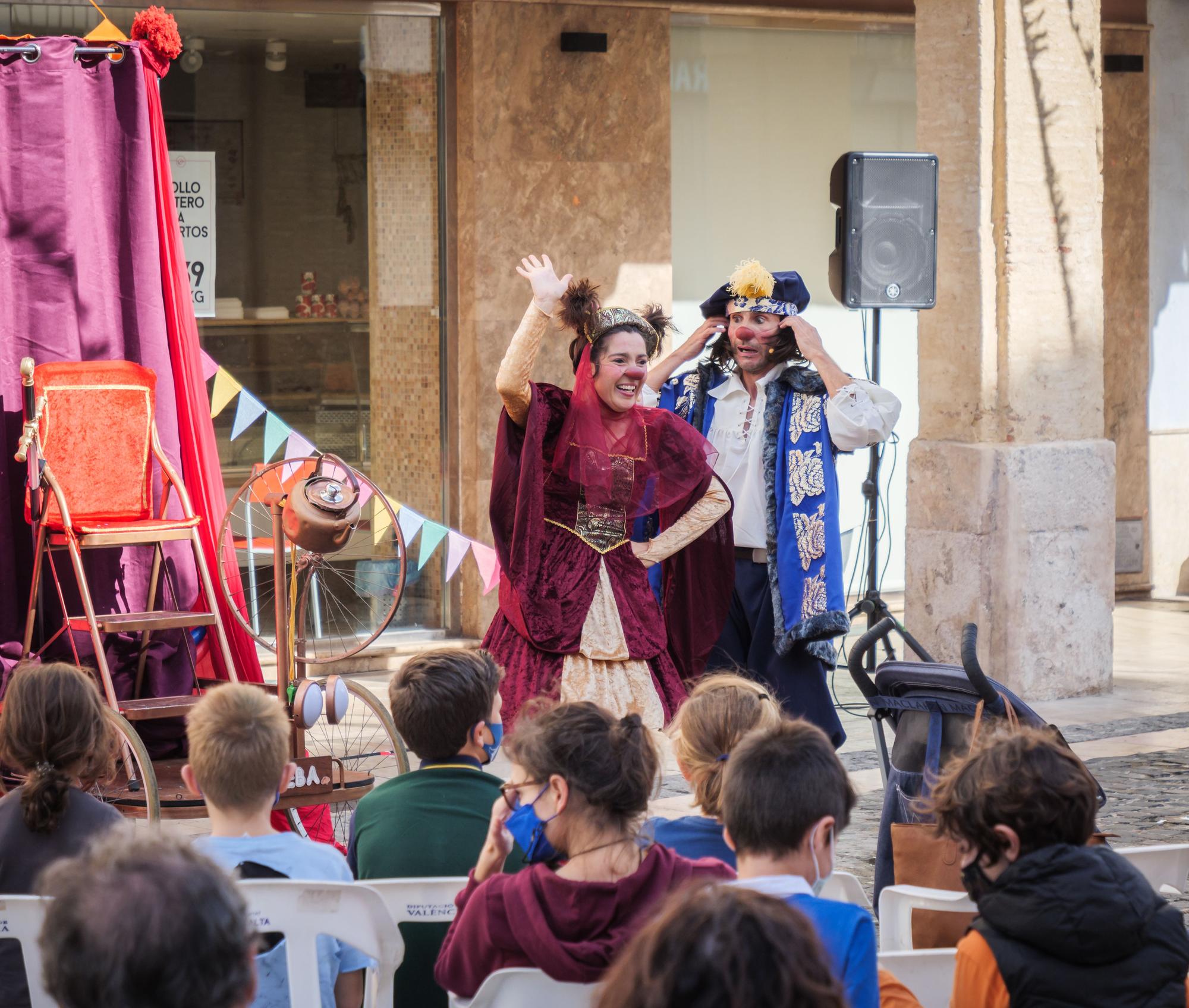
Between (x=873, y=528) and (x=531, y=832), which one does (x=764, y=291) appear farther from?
(x=531, y=832)

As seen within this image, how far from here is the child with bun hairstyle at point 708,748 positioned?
2.58 meters

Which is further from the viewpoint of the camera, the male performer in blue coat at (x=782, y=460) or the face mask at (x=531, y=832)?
the male performer in blue coat at (x=782, y=460)

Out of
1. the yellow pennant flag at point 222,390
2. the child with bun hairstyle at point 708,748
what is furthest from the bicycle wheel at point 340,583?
the child with bun hairstyle at point 708,748

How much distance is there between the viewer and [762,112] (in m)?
8.27

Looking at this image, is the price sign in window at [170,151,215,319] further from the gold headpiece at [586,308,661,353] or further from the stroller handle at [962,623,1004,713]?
the stroller handle at [962,623,1004,713]

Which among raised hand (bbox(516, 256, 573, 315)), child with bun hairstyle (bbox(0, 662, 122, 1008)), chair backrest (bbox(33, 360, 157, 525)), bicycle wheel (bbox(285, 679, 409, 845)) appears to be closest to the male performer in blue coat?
raised hand (bbox(516, 256, 573, 315))

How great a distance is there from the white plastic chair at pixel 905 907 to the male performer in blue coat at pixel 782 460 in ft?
6.36

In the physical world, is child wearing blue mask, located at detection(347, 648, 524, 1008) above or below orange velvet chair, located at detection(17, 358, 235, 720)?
below

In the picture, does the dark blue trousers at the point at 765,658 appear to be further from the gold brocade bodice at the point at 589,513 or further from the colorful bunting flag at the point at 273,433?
Result: the colorful bunting flag at the point at 273,433

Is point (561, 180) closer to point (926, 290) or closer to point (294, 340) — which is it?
point (294, 340)

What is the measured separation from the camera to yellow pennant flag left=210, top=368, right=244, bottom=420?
5.13m

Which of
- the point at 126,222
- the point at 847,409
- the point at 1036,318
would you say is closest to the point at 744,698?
the point at 847,409

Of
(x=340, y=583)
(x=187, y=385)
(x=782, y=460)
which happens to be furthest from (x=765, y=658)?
(x=340, y=583)

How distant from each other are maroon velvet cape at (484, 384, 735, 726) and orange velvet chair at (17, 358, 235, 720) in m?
0.81
